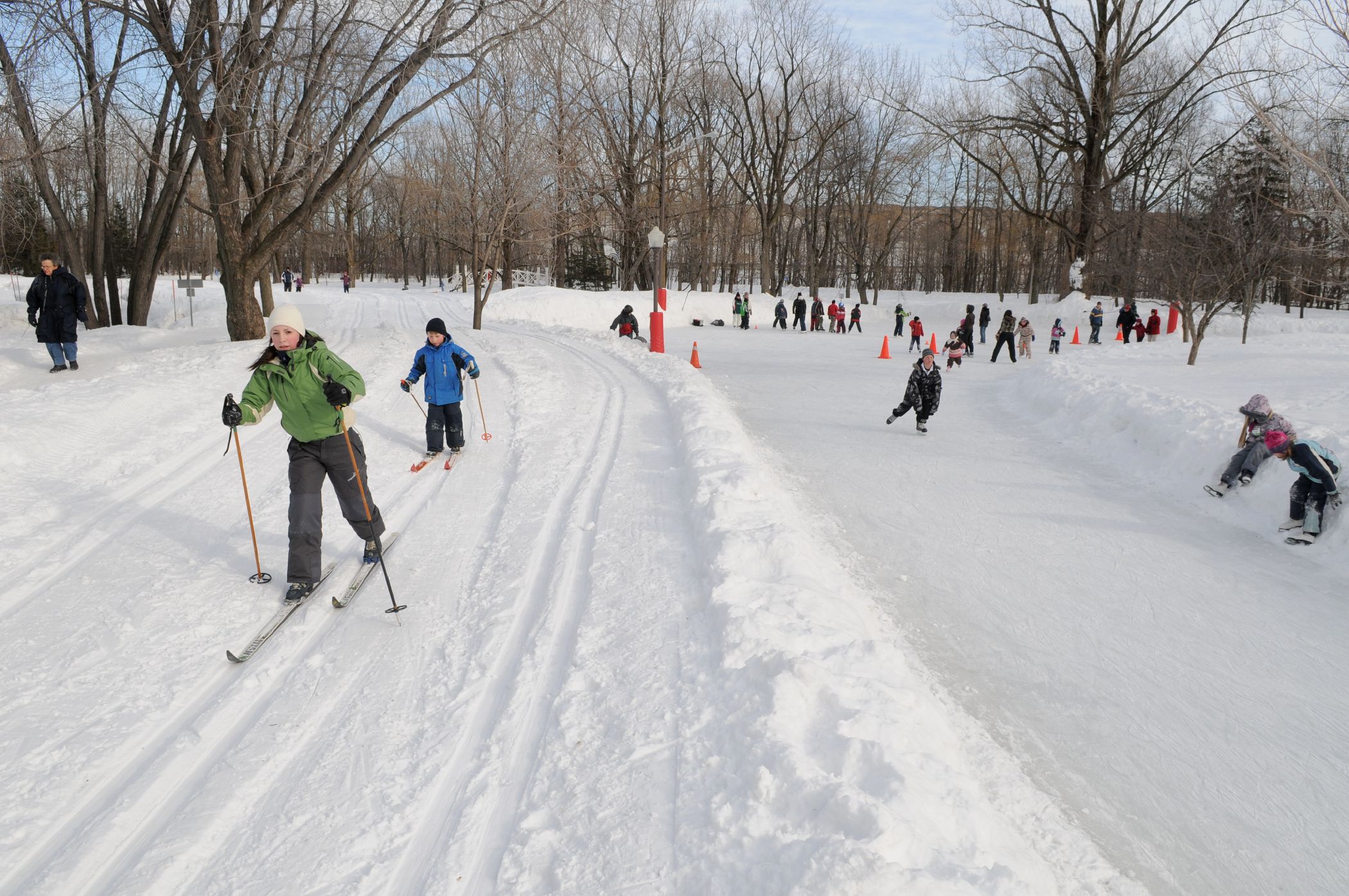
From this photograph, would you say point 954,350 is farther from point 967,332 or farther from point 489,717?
point 489,717

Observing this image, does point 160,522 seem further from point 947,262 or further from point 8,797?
point 947,262

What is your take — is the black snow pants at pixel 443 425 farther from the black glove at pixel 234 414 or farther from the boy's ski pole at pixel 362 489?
the black glove at pixel 234 414

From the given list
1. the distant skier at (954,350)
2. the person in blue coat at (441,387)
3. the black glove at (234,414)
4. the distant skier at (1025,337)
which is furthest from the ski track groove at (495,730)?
the distant skier at (1025,337)

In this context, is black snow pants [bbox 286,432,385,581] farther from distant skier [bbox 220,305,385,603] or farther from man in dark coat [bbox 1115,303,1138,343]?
man in dark coat [bbox 1115,303,1138,343]

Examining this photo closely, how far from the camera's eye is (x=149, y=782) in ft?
9.64

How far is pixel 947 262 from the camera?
60312 millimetres

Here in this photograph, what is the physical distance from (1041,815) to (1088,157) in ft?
118

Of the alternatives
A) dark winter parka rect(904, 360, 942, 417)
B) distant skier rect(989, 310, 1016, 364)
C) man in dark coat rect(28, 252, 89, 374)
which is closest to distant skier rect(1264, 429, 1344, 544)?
dark winter parka rect(904, 360, 942, 417)

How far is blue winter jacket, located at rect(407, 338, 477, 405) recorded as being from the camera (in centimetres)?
745

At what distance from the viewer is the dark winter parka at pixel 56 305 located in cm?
1035

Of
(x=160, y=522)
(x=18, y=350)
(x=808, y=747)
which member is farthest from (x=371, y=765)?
(x=18, y=350)

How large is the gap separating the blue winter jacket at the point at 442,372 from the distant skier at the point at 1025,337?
55.1 feet

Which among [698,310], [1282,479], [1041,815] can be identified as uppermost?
[698,310]

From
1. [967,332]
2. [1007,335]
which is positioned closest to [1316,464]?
[1007,335]
